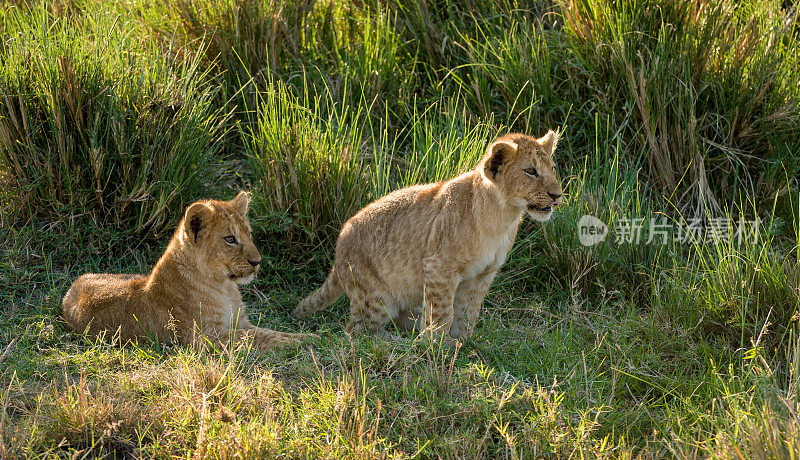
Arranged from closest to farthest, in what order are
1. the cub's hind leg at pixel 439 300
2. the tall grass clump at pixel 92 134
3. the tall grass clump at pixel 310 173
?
the cub's hind leg at pixel 439 300, the tall grass clump at pixel 92 134, the tall grass clump at pixel 310 173

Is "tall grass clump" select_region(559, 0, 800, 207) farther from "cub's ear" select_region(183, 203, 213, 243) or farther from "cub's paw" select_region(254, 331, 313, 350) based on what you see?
"cub's ear" select_region(183, 203, 213, 243)

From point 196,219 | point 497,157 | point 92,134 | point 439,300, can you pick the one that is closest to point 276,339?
point 196,219

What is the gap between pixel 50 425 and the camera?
3.75m

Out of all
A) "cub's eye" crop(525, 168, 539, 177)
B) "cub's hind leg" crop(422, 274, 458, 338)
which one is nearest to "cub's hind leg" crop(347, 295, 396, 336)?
"cub's hind leg" crop(422, 274, 458, 338)

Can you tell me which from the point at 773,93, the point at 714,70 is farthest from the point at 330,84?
the point at 773,93

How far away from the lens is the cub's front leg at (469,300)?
5023mm

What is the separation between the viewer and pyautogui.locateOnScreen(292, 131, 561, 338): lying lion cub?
4.69 m

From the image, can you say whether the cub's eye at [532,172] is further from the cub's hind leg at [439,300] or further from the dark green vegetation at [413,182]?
the dark green vegetation at [413,182]

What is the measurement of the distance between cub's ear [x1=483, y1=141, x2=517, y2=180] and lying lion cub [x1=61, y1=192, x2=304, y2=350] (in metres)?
1.38

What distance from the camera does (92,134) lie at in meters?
5.55

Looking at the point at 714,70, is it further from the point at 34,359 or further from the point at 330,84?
the point at 34,359

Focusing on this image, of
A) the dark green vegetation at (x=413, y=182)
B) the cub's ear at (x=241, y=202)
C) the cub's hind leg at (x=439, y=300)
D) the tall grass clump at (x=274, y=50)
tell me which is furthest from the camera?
the tall grass clump at (x=274, y=50)

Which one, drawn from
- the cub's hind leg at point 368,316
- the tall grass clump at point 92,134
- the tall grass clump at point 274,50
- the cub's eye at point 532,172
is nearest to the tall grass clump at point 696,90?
the tall grass clump at point 274,50

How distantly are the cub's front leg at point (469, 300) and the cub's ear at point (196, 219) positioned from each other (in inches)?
59.4
